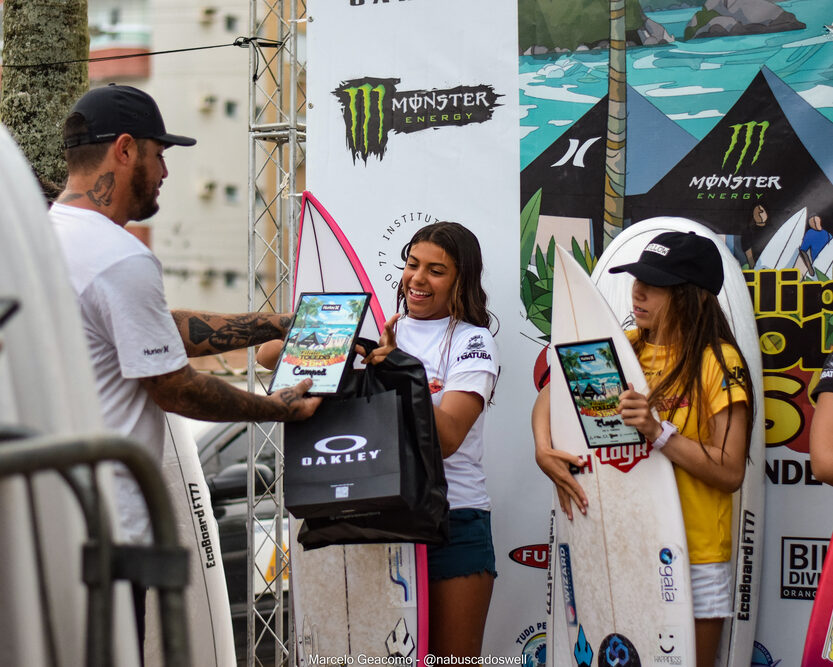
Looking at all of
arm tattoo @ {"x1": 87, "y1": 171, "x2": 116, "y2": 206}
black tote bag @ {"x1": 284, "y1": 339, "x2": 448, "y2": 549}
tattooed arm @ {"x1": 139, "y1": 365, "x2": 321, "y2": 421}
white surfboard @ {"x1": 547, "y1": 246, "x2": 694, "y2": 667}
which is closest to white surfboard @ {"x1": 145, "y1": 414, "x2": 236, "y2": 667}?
black tote bag @ {"x1": 284, "y1": 339, "x2": 448, "y2": 549}

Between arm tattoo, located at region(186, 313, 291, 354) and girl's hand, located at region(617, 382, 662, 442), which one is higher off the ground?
arm tattoo, located at region(186, 313, 291, 354)

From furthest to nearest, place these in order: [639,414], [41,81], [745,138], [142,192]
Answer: [41,81] < [745,138] < [639,414] < [142,192]

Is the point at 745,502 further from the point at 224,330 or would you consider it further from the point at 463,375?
the point at 224,330

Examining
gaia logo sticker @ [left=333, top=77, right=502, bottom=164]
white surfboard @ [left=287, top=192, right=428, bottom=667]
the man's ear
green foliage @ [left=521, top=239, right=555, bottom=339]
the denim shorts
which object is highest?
gaia logo sticker @ [left=333, top=77, right=502, bottom=164]

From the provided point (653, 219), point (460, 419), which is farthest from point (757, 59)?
point (460, 419)

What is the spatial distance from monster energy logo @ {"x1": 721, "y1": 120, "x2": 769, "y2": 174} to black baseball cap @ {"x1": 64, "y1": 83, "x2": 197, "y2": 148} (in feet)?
6.49

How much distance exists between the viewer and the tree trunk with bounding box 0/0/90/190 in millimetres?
4426

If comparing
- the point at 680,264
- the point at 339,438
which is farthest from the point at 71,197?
the point at 680,264

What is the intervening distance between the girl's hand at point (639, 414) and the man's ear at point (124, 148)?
1.49m

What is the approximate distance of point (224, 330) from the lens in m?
2.97

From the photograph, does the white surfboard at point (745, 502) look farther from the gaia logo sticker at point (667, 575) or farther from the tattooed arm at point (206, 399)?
the tattooed arm at point (206, 399)

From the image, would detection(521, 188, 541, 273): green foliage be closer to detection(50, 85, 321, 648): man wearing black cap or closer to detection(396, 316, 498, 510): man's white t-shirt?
detection(396, 316, 498, 510): man's white t-shirt

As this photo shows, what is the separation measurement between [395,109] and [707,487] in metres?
1.92

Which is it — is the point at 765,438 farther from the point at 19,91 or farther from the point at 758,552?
the point at 19,91
